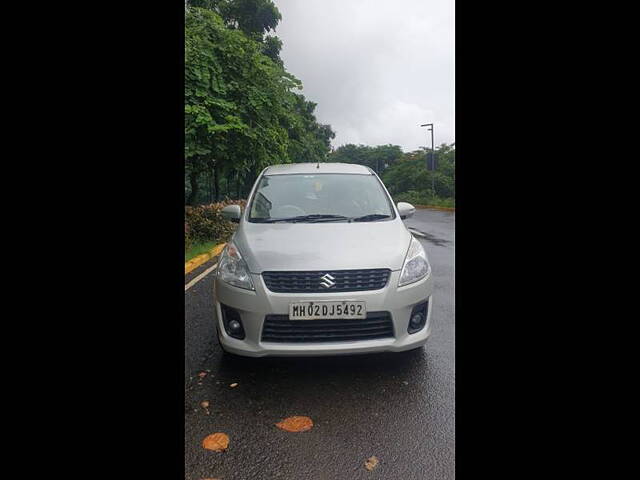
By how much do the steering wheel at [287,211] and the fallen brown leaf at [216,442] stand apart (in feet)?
5.75

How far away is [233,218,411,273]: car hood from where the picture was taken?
2369 millimetres

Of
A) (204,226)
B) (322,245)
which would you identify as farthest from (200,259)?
(322,245)

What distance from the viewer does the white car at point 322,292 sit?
7.34 feet

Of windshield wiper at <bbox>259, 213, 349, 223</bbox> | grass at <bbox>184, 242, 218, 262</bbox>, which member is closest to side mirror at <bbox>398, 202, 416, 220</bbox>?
windshield wiper at <bbox>259, 213, 349, 223</bbox>

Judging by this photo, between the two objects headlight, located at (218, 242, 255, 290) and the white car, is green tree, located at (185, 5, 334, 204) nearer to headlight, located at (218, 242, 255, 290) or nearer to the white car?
headlight, located at (218, 242, 255, 290)

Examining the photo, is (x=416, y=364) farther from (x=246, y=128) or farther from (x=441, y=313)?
(x=246, y=128)

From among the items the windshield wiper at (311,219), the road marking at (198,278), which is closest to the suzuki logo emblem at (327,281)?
the windshield wiper at (311,219)

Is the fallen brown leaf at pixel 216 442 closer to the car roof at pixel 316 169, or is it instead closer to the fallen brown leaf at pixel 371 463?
the fallen brown leaf at pixel 371 463

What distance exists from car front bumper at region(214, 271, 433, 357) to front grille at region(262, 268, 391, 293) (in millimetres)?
34

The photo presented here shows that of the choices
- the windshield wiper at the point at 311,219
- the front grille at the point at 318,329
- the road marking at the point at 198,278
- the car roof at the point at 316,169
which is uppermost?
the car roof at the point at 316,169

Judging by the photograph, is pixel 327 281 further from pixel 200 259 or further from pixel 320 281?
pixel 200 259

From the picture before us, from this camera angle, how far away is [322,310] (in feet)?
7.26
